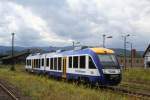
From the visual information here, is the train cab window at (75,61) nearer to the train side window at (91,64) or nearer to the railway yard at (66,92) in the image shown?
the railway yard at (66,92)

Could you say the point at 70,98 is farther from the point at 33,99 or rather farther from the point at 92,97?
the point at 33,99

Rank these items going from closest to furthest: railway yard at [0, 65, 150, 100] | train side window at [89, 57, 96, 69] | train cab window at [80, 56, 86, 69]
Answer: railway yard at [0, 65, 150, 100] < train side window at [89, 57, 96, 69] < train cab window at [80, 56, 86, 69]

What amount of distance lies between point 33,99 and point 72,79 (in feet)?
43.1

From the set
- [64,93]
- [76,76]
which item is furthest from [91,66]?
[64,93]

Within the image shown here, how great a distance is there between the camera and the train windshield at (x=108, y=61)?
2633cm

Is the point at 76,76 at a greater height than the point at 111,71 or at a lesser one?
lesser

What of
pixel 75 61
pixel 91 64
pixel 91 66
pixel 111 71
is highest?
pixel 75 61

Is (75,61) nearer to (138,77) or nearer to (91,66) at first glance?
(91,66)

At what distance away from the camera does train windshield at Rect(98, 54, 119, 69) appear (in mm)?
26328

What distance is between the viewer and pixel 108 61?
2678cm

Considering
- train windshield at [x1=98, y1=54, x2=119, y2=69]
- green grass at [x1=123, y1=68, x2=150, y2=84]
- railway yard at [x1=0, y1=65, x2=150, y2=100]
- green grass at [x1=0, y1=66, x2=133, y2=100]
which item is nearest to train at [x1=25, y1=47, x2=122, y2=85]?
train windshield at [x1=98, y1=54, x2=119, y2=69]

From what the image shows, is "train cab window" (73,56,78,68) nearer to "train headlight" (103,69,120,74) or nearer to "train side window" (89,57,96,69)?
"train side window" (89,57,96,69)

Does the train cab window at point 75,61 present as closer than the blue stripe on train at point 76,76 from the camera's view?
No

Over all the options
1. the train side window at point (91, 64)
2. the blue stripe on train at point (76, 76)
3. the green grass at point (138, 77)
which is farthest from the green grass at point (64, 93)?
the green grass at point (138, 77)
